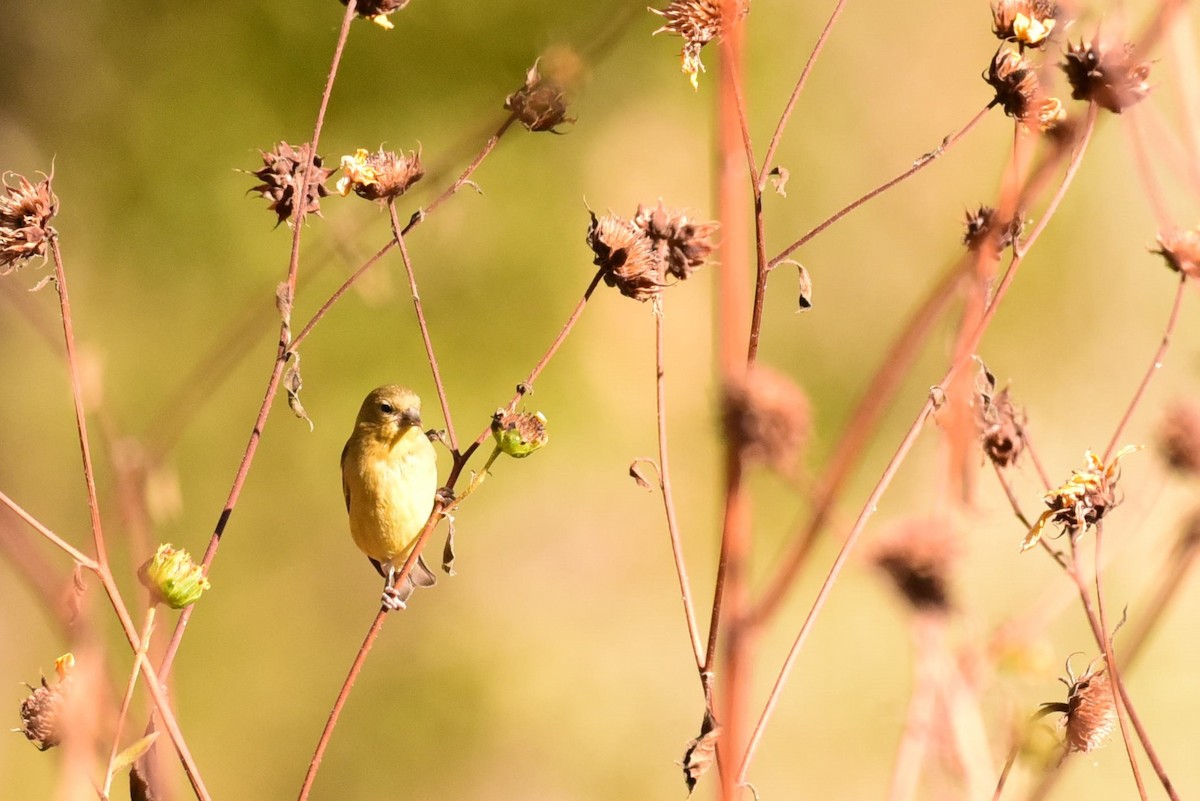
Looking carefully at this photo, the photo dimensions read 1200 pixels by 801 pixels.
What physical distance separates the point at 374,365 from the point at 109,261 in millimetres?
320

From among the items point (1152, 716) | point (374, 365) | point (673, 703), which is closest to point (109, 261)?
point (374, 365)

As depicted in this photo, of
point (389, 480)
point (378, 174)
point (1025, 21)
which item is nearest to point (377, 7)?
point (378, 174)

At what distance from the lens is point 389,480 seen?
0.89 m

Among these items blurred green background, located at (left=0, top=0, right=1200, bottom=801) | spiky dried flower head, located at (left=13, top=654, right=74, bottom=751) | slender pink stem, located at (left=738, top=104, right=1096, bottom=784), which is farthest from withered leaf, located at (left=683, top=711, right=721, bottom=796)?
blurred green background, located at (left=0, top=0, right=1200, bottom=801)

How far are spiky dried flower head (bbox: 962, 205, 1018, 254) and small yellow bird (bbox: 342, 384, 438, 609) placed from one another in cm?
54

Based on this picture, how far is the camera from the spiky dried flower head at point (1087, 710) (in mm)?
398

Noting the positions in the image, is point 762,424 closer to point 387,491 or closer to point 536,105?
point 536,105

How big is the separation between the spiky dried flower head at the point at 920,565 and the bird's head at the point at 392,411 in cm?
60

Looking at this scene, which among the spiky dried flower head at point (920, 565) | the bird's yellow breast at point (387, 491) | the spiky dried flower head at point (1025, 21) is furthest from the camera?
the bird's yellow breast at point (387, 491)

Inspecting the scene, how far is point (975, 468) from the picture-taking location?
50 cm

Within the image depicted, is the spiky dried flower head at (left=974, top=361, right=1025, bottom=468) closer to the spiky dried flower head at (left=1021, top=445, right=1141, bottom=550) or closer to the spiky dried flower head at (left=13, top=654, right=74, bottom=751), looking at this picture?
the spiky dried flower head at (left=1021, top=445, right=1141, bottom=550)

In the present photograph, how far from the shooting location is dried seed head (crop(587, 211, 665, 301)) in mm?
454

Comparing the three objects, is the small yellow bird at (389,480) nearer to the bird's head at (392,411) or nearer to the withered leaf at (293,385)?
the bird's head at (392,411)

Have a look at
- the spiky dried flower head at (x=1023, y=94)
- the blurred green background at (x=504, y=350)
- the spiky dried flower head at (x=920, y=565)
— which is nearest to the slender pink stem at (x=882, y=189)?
the spiky dried flower head at (x=1023, y=94)
